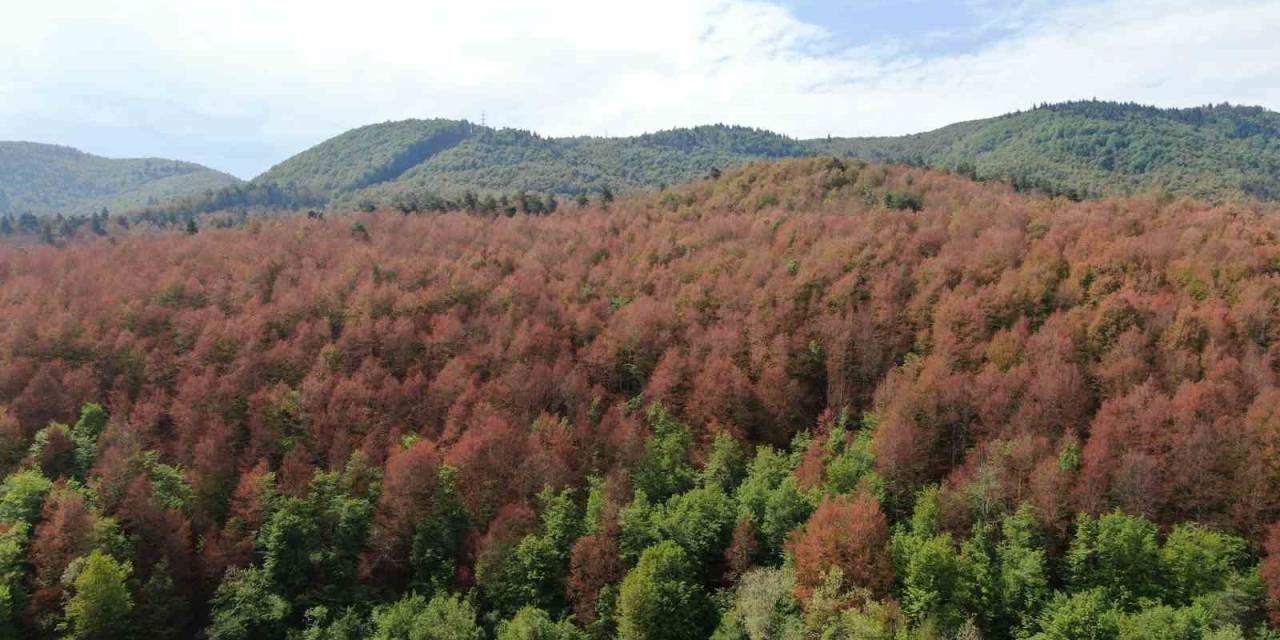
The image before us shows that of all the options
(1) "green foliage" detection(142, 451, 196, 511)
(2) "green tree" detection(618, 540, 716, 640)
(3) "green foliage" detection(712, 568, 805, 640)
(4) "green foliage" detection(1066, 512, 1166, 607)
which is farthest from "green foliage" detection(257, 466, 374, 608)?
(4) "green foliage" detection(1066, 512, 1166, 607)

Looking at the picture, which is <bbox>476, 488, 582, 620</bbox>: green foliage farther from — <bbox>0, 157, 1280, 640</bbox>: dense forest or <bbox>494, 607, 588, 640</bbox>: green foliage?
<bbox>494, 607, 588, 640</bbox>: green foliage

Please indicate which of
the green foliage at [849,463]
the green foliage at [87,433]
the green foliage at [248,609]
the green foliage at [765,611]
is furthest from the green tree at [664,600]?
the green foliage at [87,433]

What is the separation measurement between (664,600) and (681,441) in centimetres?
1730

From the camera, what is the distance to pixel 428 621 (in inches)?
1560

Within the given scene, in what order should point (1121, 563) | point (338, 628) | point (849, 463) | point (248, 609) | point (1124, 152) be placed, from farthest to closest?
point (1124, 152) → point (849, 463) → point (248, 609) → point (338, 628) → point (1121, 563)

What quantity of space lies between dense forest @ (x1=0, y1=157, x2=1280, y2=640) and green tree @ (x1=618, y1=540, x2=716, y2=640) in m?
0.18

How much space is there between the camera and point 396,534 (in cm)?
4775

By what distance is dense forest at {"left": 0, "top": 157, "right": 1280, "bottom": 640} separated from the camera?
39281 mm

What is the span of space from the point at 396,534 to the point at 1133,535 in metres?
44.4

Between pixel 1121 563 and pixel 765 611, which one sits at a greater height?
pixel 1121 563

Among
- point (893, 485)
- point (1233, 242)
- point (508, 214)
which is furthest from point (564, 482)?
point (508, 214)

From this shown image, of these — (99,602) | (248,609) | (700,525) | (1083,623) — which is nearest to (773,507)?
(700,525)

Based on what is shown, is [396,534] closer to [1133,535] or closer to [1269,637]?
[1133,535]

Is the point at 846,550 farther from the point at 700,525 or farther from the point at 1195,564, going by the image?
the point at 1195,564
